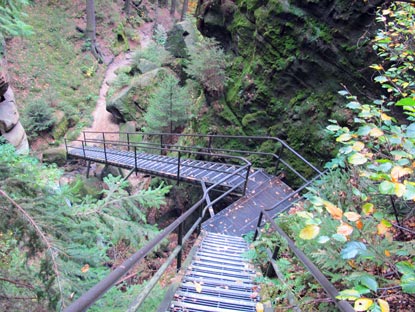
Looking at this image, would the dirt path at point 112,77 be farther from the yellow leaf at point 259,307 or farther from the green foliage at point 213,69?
the yellow leaf at point 259,307

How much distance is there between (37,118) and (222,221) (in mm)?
11651

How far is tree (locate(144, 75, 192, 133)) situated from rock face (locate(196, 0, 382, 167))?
3100 millimetres

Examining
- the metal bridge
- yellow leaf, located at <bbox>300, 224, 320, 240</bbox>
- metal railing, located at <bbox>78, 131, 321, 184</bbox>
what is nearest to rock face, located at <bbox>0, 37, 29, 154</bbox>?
the metal bridge

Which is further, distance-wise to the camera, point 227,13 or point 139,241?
point 227,13

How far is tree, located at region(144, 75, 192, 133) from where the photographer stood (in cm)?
1105

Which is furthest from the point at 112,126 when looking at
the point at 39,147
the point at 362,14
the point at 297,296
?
the point at 297,296

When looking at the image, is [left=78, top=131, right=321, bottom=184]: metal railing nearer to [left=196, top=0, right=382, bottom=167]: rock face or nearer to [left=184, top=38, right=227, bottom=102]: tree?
[left=196, top=0, right=382, bottom=167]: rock face

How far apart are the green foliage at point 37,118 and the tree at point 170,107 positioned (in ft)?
17.5

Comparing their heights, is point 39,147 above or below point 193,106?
below

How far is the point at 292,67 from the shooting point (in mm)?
6625

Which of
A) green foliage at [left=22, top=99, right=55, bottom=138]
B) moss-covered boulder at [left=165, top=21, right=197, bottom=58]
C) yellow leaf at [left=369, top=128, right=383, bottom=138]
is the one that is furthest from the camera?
moss-covered boulder at [left=165, top=21, right=197, bottom=58]

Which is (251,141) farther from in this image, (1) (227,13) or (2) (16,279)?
→ (2) (16,279)

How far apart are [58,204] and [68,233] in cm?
30

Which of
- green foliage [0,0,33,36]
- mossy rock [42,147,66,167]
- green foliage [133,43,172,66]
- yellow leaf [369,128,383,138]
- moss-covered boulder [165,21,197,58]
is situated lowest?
mossy rock [42,147,66,167]
